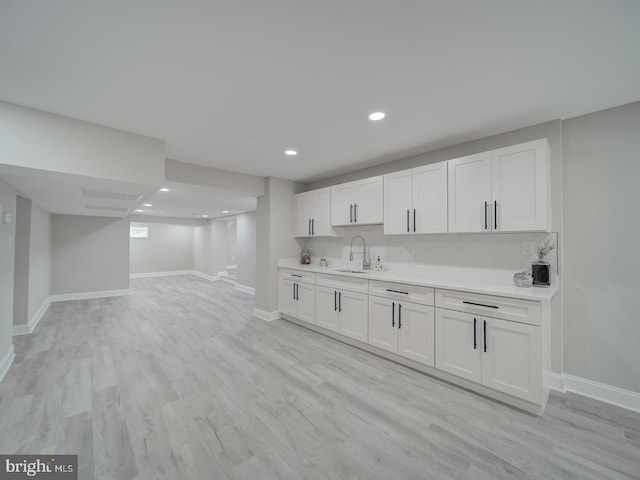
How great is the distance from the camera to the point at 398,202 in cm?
349

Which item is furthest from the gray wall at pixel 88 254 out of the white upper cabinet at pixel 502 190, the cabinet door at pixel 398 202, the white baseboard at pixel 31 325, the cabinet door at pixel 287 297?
the white upper cabinet at pixel 502 190

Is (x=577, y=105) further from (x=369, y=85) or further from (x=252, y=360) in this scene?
(x=252, y=360)

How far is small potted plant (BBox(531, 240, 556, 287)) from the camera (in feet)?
8.46

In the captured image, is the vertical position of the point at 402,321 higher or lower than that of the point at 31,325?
higher

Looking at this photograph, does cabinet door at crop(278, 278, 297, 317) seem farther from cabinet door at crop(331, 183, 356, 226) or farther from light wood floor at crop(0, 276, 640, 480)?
cabinet door at crop(331, 183, 356, 226)

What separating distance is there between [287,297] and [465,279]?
285cm

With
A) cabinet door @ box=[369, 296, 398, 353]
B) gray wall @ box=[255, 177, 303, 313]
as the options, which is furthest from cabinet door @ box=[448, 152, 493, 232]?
gray wall @ box=[255, 177, 303, 313]

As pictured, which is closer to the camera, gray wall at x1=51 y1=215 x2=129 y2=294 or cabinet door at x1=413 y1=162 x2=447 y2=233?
cabinet door at x1=413 y1=162 x2=447 y2=233

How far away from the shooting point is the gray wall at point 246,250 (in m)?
7.48

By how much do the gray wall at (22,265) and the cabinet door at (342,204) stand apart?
194 inches

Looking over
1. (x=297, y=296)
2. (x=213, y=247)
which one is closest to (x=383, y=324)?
(x=297, y=296)

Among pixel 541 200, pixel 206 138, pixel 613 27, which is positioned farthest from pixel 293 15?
pixel 541 200

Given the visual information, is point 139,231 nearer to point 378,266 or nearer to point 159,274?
point 159,274

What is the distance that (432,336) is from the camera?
2795mm
